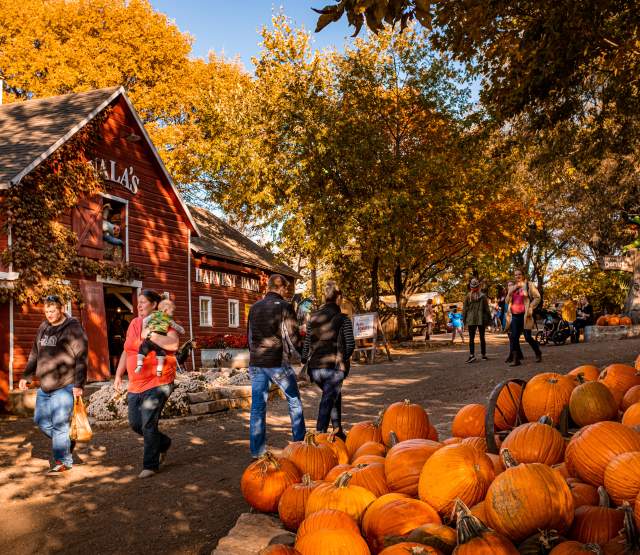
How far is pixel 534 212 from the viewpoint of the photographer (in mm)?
27531

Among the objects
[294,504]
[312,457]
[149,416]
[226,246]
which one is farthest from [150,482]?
[226,246]

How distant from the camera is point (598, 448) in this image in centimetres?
256

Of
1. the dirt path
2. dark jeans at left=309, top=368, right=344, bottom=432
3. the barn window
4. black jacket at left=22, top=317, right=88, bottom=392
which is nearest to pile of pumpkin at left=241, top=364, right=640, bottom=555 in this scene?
the dirt path

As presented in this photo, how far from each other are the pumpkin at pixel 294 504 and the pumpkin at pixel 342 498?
16 cm

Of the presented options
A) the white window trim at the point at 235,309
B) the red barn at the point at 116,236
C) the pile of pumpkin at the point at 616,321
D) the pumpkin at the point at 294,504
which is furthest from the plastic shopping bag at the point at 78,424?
the pile of pumpkin at the point at 616,321

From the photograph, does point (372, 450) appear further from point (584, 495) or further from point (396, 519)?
point (584, 495)

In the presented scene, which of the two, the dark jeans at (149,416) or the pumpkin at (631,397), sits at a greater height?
the pumpkin at (631,397)

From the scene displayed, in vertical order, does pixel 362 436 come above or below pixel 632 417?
below

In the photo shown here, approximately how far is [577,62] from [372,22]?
22.9ft

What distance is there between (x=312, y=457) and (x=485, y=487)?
1.20 meters

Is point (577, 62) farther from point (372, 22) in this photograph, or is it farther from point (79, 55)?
point (79, 55)

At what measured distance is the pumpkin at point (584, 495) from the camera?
8.00 ft

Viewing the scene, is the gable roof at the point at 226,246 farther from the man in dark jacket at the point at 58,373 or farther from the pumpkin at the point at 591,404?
the pumpkin at the point at 591,404

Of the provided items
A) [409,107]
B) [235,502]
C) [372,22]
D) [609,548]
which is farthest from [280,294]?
[409,107]
